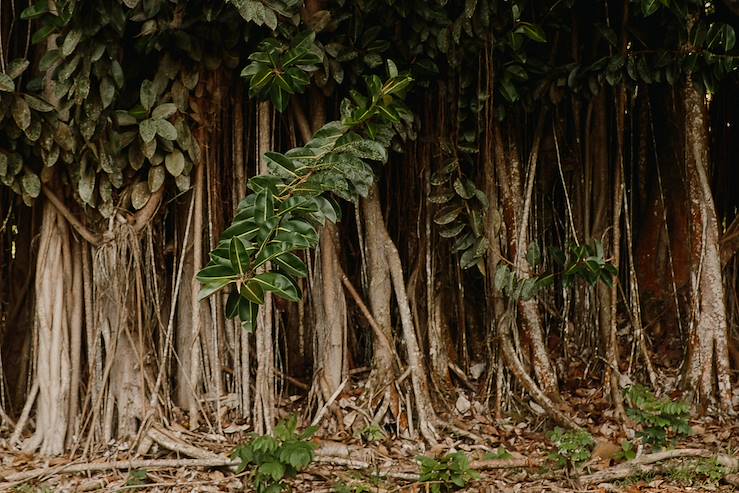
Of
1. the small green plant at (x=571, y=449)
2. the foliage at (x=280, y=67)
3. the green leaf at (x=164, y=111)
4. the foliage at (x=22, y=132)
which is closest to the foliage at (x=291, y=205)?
the foliage at (x=280, y=67)

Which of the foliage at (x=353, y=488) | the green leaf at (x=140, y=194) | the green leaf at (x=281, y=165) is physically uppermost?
the green leaf at (x=140, y=194)

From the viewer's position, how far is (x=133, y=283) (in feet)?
10.9

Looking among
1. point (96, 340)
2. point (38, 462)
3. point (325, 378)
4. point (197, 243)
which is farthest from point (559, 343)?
point (38, 462)

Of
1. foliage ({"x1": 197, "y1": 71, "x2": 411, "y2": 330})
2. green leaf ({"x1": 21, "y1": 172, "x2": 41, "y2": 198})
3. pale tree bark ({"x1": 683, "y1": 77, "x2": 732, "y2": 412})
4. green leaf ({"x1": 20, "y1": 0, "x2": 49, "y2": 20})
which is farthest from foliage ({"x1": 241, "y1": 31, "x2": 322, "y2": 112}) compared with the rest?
pale tree bark ({"x1": 683, "y1": 77, "x2": 732, "y2": 412})

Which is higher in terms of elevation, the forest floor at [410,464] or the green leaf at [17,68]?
the green leaf at [17,68]

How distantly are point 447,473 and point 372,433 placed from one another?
1.58 feet

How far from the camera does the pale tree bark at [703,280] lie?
3375 millimetres

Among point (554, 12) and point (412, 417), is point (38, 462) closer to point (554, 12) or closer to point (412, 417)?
point (412, 417)

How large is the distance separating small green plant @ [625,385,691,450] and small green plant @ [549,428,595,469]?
0.70 feet

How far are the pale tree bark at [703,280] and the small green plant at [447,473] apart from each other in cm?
122

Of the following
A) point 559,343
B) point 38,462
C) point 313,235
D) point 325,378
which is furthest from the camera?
point 559,343

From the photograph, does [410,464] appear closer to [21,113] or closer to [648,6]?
[648,6]

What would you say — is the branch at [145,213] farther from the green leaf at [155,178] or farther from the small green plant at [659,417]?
the small green plant at [659,417]

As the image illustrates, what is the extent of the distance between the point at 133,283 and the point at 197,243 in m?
0.32
